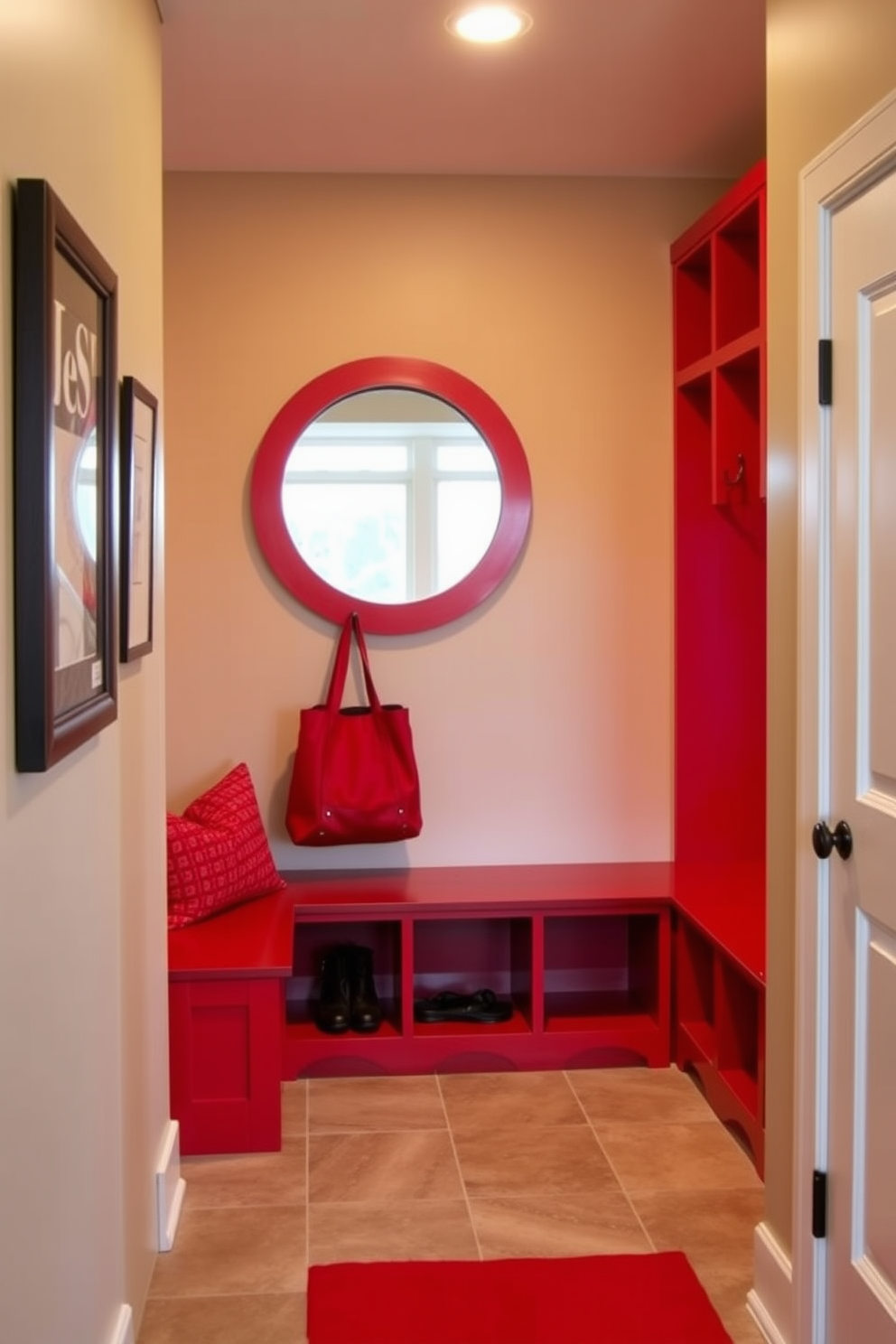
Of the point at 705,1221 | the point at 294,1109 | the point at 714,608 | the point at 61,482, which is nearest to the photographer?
the point at 61,482

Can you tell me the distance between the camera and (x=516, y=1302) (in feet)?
8.04

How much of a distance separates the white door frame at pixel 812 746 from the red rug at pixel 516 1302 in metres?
0.29

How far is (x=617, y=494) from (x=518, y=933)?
128 centimetres

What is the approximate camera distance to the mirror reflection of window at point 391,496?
3.80m

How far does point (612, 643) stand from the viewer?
3.96 metres

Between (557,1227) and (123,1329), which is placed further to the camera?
(557,1227)

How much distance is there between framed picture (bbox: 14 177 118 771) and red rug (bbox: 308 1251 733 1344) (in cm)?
121

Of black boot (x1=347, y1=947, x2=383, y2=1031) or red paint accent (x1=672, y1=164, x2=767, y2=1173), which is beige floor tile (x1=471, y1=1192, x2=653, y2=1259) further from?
black boot (x1=347, y1=947, x2=383, y2=1031)

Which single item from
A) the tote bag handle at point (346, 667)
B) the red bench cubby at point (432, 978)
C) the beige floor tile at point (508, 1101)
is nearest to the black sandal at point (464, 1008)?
the red bench cubby at point (432, 978)

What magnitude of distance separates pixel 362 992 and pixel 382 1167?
734mm

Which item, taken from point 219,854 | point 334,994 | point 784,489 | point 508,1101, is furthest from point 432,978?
point 784,489

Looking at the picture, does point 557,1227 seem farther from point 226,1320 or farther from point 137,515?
point 137,515

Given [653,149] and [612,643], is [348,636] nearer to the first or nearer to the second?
[612,643]

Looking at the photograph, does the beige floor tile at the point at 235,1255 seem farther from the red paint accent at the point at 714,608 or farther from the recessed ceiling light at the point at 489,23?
the recessed ceiling light at the point at 489,23
